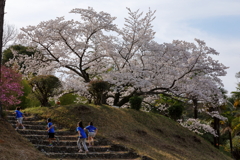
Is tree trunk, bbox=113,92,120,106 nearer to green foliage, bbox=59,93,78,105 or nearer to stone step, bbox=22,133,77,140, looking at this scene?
green foliage, bbox=59,93,78,105

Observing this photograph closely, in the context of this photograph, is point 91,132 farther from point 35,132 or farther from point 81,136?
point 35,132

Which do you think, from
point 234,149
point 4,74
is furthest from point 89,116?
point 234,149

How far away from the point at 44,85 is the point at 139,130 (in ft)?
→ 19.6

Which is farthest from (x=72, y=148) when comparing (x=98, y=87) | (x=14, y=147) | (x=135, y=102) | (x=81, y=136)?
(x=135, y=102)

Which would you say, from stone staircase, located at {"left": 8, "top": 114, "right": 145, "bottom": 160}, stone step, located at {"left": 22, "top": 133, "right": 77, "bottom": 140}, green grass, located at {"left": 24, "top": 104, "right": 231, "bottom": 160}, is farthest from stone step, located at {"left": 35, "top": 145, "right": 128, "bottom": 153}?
stone step, located at {"left": 22, "top": 133, "right": 77, "bottom": 140}

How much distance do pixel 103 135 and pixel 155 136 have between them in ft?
12.9

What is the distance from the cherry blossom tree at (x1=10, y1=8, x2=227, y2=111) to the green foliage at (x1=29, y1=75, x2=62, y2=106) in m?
2.02

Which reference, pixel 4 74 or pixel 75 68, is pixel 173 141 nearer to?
pixel 75 68

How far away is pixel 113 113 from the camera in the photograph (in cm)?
1784

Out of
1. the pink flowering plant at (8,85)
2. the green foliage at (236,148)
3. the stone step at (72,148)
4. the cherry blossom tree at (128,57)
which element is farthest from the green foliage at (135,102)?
the green foliage at (236,148)

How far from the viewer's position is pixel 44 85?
691 inches

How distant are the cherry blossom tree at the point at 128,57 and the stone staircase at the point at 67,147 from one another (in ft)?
18.4

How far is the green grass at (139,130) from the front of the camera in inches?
587

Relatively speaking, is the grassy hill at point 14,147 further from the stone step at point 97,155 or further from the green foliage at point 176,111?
the green foliage at point 176,111
